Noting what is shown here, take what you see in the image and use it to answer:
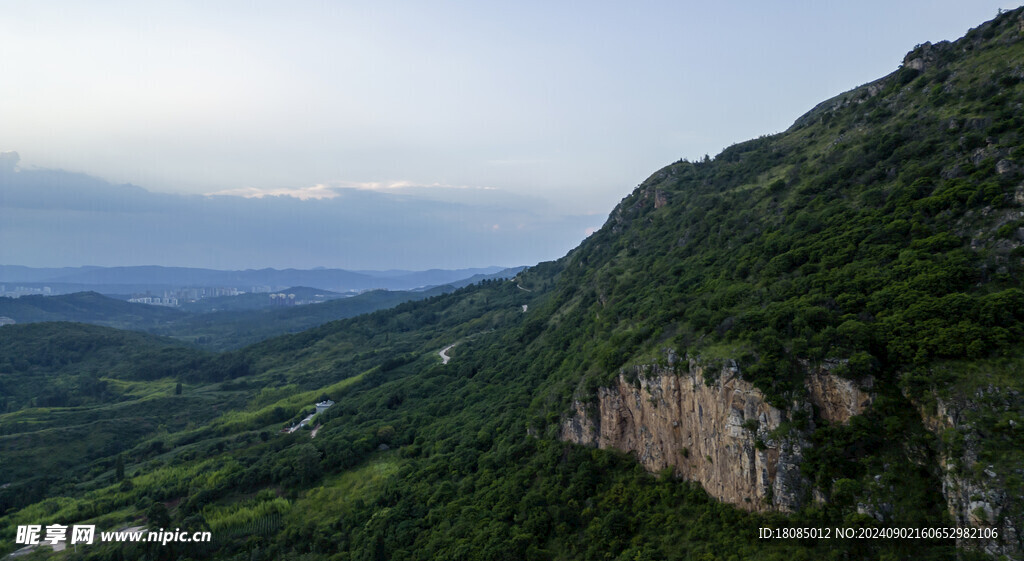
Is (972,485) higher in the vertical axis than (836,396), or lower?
lower

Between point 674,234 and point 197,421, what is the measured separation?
412 ft

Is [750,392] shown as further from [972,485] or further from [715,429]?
[972,485]

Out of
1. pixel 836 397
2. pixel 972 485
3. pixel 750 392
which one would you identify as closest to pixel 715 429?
pixel 750 392

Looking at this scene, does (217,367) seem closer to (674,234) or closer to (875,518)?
(674,234)

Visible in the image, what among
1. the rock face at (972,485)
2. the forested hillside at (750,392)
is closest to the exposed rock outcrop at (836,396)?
the forested hillside at (750,392)

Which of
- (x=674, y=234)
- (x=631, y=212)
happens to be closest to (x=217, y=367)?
(x=631, y=212)

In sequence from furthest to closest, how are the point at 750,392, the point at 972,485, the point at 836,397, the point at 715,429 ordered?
the point at 715,429 → the point at 750,392 → the point at 836,397 → the point at 972,485

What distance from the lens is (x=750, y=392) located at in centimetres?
3077

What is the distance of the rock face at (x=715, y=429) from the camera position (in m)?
28.3

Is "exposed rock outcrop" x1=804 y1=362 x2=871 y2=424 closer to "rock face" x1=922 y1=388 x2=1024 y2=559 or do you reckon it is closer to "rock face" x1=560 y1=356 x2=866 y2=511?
"rock face" x1=560 y1=356 x2=866 y2=511

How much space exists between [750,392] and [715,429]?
4005mm

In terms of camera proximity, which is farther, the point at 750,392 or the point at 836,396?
the point at 750,392

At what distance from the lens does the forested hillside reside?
24.4 meters

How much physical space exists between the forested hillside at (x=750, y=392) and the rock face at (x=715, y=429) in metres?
0.48
